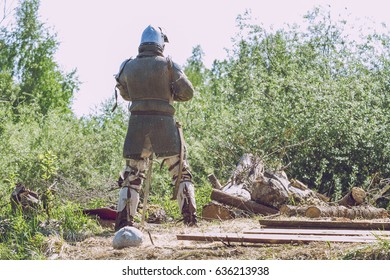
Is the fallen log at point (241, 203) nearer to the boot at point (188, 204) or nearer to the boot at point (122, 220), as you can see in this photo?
the boot at point (188, 204)

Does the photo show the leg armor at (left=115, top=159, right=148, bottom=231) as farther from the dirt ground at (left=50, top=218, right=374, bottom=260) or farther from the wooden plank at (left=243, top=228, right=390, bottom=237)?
the wooden plank at (left=243, top=228, right=390, bottom=237)

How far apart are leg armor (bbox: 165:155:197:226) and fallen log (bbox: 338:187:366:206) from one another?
2.12 metres

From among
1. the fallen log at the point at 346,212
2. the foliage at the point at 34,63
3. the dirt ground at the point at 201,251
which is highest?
the foliage at the point at 34,63

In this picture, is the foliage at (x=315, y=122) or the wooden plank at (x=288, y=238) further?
the foliage at (x=315, y=122)

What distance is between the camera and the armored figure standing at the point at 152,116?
9.09 meters

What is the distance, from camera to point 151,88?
909 centimetres

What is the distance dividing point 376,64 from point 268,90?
2.17m

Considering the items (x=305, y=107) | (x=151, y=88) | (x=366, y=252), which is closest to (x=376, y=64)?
(x=305, y=107)

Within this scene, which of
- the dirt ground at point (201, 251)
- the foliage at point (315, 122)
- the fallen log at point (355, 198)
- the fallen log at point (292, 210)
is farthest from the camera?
the foliage at point (315, 122)

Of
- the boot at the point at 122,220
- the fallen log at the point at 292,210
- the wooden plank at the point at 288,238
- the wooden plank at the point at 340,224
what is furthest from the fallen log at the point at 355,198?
the wooden plank at the point at 288,238

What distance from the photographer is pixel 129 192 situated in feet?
29.5

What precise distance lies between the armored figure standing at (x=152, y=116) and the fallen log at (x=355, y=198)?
6.98 ft

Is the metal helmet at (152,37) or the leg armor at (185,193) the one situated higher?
the metal helmet at (152,37)

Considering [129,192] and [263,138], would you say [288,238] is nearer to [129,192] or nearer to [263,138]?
[129,192]
